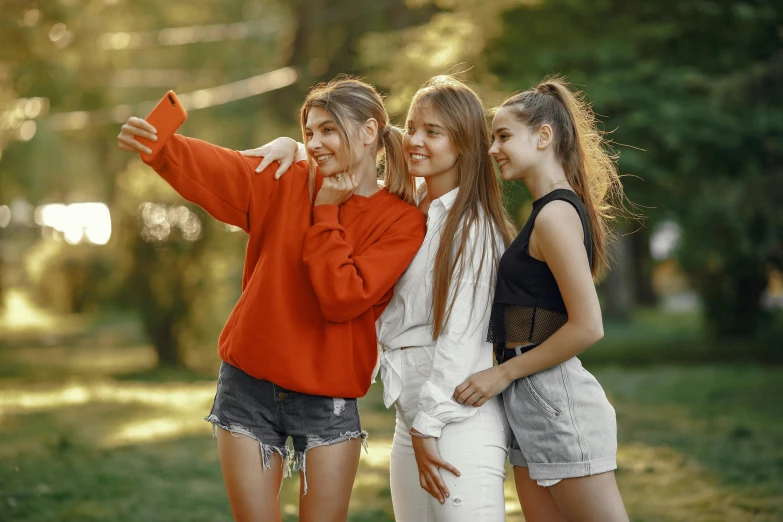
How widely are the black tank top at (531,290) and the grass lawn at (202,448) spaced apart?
9.77 feet

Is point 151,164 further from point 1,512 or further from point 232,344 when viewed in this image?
point 1,512

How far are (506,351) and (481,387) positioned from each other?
0.65ft

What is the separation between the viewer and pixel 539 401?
2.88 metres

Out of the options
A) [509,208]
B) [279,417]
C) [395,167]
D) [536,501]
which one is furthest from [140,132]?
[509,208]

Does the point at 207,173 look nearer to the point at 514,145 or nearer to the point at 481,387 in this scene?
the point at 514,145

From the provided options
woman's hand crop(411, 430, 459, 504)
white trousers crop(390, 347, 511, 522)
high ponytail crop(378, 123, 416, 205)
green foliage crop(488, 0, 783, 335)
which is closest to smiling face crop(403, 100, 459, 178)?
high ponytail crop(378, 123, 416, 205)

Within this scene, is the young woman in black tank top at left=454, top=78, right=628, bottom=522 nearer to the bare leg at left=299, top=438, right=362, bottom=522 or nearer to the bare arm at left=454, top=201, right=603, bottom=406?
the bare arm at left=454, top=201, right=603, bottom=406

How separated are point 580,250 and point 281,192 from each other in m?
0.97

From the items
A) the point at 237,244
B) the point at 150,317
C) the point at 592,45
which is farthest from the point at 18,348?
the point at 592,45

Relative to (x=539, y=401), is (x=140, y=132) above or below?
above

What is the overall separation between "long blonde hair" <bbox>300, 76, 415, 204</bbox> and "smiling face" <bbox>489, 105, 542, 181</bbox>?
0.34 metres

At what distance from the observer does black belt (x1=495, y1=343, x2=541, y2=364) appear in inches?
115

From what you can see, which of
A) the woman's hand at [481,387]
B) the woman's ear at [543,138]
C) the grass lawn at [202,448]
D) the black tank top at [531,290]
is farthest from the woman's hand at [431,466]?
the grass lawn at [202,448]

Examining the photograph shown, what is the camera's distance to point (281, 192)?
3.07 metres
